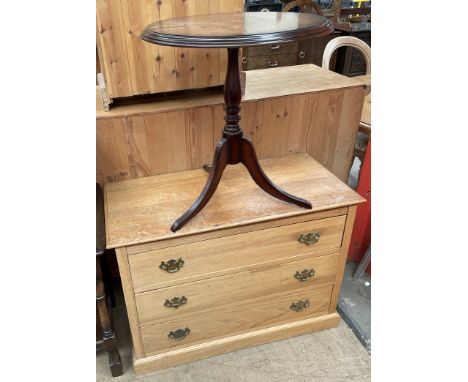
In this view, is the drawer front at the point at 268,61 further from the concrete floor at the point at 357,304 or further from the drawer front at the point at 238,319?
the drawer front at the point at 238,319

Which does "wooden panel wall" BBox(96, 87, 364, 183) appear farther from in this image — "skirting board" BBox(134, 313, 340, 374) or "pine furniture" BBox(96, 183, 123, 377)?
"skirting board" BBox(134, 313, 340, 374)

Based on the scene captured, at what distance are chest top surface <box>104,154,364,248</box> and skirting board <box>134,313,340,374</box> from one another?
1.99 feet

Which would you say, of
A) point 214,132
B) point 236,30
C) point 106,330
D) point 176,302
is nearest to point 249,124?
point 214,132

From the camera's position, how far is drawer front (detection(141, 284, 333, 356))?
1.62m

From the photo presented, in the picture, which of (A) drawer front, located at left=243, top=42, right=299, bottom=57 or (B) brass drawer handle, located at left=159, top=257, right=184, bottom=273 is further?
(A) drawer front, located at left=243, top=42, right=299, bottom=57

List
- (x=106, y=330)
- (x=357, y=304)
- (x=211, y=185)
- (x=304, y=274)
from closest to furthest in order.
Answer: (x=211, y=185), (x=106, y=330), (x=304, y=274), (x=357, y=304)

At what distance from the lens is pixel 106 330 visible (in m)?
1.58

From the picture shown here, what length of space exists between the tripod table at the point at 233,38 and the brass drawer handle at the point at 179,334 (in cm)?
51

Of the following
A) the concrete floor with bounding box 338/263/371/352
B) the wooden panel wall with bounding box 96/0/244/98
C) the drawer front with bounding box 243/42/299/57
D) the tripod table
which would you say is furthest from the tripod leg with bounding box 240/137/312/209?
the drawer front with bounding box 243/42/299/57

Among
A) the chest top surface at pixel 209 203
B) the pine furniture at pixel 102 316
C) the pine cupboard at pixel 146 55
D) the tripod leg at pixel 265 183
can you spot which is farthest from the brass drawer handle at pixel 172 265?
the pine cupboard at pixel 146 55

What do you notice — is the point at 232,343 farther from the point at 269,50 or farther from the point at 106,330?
the point at 269,50

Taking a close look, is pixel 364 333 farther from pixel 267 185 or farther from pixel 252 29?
pixel 252 29

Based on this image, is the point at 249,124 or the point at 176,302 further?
the point at 249,124

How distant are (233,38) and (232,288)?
3.25ft
